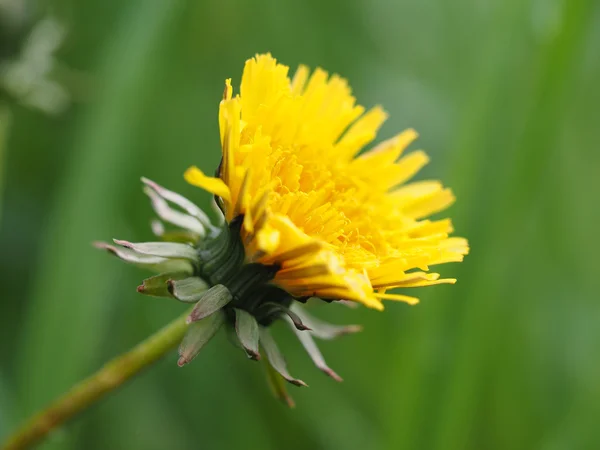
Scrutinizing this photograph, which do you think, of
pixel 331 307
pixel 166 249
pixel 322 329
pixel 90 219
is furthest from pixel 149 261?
pixel 331 307

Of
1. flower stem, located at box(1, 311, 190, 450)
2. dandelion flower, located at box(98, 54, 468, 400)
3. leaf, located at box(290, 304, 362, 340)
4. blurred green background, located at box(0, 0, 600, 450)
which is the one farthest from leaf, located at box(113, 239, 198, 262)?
blurred green background, located at box(0, 0, 600, 450)

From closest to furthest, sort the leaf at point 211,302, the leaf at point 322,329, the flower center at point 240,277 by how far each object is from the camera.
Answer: the leaf at point 211,302 → the flower center at point 240,277 → the leaf at point 322,329

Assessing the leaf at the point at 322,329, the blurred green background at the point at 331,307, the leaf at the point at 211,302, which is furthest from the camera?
the blurred green background at the point at 331,307

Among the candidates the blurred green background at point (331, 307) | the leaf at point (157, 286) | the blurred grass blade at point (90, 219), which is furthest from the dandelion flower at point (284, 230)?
the blurred grass blade at point (90, 219)

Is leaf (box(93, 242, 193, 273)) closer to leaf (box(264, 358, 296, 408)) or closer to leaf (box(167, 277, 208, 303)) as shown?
leaf (box(167, 277, 208, 303))

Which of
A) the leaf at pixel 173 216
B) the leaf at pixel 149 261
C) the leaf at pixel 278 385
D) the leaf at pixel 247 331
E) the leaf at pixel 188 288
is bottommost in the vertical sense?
the leaf at pixel 278 385

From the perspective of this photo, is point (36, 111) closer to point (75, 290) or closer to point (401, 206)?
point (75, 290)

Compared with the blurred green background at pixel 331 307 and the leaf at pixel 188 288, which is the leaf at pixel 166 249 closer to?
the leaf at pixel 188 288
